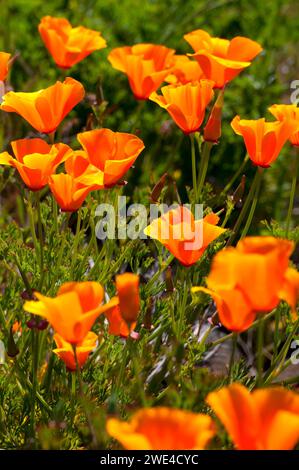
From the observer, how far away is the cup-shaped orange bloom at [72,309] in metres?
1.18

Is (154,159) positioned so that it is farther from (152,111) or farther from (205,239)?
(205,239)

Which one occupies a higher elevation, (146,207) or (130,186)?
(146,207)

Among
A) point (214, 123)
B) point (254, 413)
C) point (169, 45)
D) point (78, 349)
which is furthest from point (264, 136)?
point (169, 45)

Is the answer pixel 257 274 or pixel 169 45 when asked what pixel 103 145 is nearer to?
pixel 257 274

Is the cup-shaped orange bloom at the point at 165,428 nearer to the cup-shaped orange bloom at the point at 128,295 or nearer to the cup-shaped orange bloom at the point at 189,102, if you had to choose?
the cup-shaped orange bloom at the point at 128,295

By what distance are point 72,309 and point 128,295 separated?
0.09 m

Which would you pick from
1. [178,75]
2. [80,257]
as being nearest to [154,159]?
[178,75]

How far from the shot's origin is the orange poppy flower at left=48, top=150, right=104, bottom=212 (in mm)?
1469

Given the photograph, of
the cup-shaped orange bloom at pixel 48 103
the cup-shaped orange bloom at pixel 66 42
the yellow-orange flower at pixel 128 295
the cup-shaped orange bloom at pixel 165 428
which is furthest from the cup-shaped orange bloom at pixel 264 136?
the cup-shaped orange bloom at pixel 165 428

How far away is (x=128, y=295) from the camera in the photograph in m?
1.23

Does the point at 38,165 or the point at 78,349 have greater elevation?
the point at 38,165

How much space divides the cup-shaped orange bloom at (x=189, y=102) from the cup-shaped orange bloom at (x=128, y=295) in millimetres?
501

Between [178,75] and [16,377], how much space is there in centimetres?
75

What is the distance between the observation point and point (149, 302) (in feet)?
5.06
